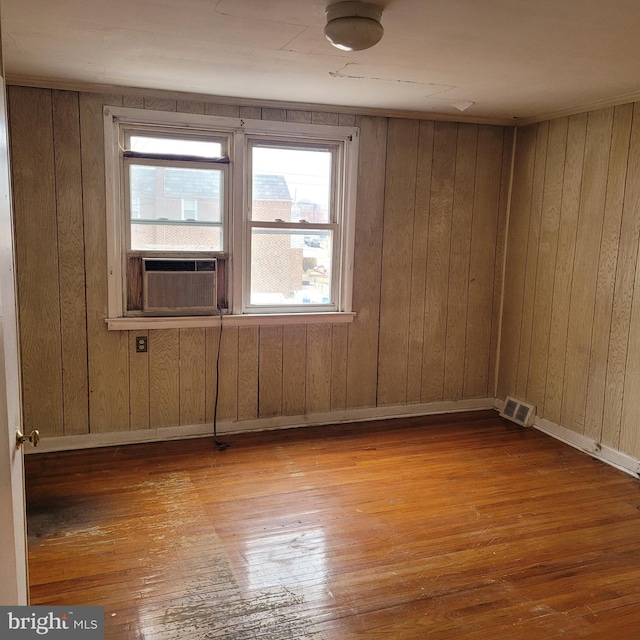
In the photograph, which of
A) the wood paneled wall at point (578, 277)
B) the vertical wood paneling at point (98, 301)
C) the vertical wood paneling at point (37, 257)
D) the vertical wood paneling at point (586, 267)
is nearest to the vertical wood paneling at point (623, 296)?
the wood paneled wall at point (578, 277)

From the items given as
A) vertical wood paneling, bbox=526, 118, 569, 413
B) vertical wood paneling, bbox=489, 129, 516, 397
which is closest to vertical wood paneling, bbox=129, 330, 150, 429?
vertical wood paneling, bbox=489, 129, 516, 397

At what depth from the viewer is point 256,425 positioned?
14.6 feet

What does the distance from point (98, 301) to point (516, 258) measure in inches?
125

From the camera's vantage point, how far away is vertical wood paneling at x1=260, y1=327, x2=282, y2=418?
4.38 metres

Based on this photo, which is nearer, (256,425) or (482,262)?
(256,425)

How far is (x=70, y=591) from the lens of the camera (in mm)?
2455

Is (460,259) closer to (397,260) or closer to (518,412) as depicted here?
(397,260)

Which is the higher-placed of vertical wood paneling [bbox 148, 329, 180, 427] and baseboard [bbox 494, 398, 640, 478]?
vertical wood paneling [bbox 148, 329, 180, 427]

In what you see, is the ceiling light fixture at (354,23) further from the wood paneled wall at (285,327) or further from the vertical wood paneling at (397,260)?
the vertical wood paneling at (397,260)

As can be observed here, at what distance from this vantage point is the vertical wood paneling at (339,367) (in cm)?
455

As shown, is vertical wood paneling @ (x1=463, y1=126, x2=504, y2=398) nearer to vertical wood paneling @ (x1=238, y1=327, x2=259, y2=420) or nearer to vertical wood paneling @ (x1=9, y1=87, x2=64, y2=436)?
vertical wood paneling @ (x1=238, y1=327, x2=259, y2=420)

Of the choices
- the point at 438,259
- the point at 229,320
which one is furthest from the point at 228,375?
the point at 438,259

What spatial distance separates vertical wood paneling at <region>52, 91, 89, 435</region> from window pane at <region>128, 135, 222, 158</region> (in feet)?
1.26

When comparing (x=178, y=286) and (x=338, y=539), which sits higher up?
(x=178, y=286)
